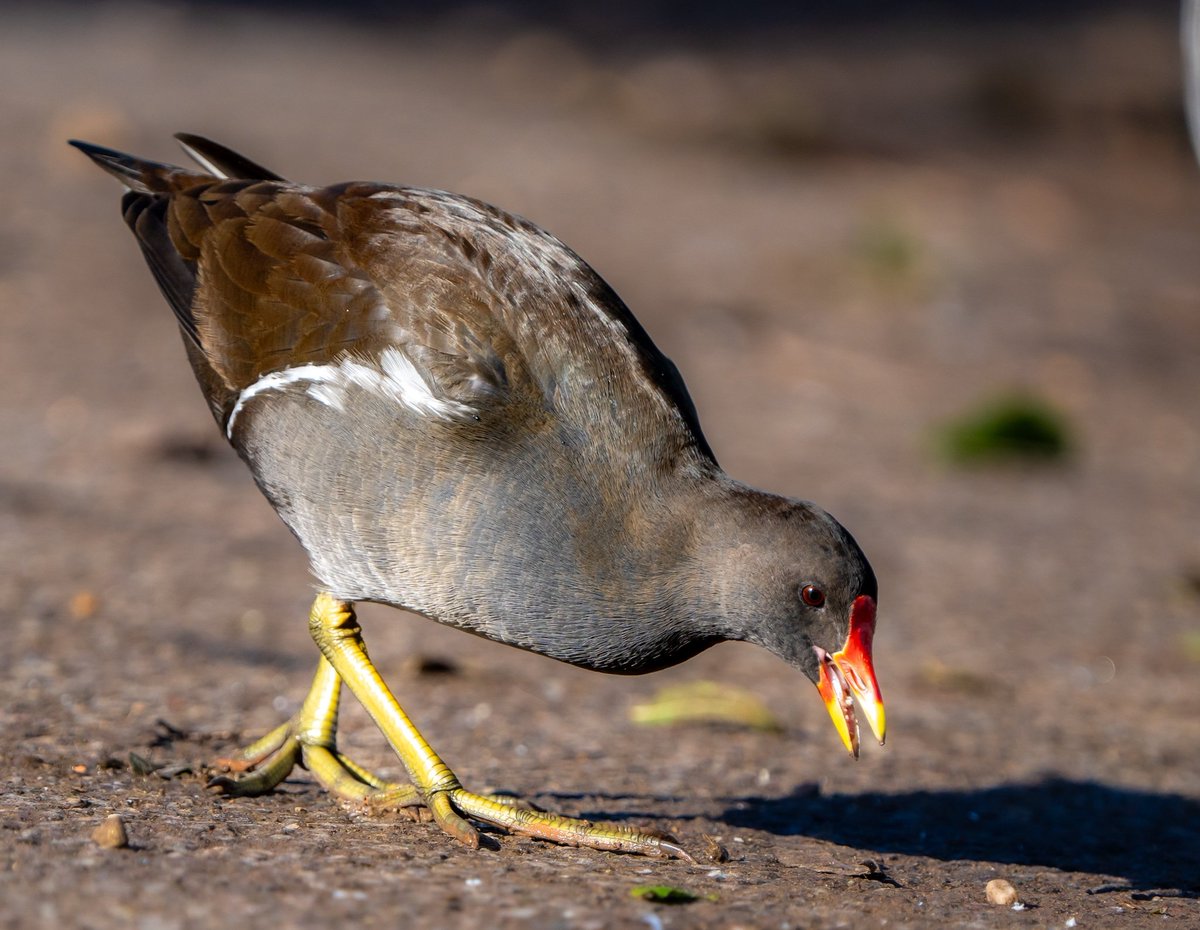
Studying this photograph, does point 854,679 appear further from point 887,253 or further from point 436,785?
point 887,253

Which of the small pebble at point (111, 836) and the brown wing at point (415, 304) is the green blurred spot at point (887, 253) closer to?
the brown wing at point (415, 304)

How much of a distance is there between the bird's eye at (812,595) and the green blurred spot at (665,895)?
81 cm

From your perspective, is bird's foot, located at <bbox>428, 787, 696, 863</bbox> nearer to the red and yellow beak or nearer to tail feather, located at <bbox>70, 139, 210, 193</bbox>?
the red and yellow beak

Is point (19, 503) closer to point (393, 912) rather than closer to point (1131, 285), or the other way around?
point (393, 912)

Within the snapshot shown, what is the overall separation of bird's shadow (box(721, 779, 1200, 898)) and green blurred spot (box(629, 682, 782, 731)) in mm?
623

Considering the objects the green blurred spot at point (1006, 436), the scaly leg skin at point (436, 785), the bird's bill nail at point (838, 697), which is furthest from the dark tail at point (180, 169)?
the green blurred spot at point (1006, 436)

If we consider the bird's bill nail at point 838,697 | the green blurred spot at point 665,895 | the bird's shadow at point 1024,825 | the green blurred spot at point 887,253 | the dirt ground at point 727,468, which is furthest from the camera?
the green blurred spot at point 887,253

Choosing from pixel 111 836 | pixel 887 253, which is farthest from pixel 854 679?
pixel 887 253

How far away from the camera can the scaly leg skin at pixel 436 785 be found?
3930 mm

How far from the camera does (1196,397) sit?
1061 cm

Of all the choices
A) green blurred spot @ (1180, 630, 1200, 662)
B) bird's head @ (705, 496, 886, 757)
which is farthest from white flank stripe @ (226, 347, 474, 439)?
green blurred spot @ (1180, 630, 1200, 662)

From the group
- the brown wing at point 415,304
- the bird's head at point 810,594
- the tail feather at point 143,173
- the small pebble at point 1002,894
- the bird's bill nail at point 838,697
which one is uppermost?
the tail feather at point 143,173

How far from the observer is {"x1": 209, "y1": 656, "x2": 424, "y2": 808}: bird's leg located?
421cm

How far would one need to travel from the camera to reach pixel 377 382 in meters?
4.14
